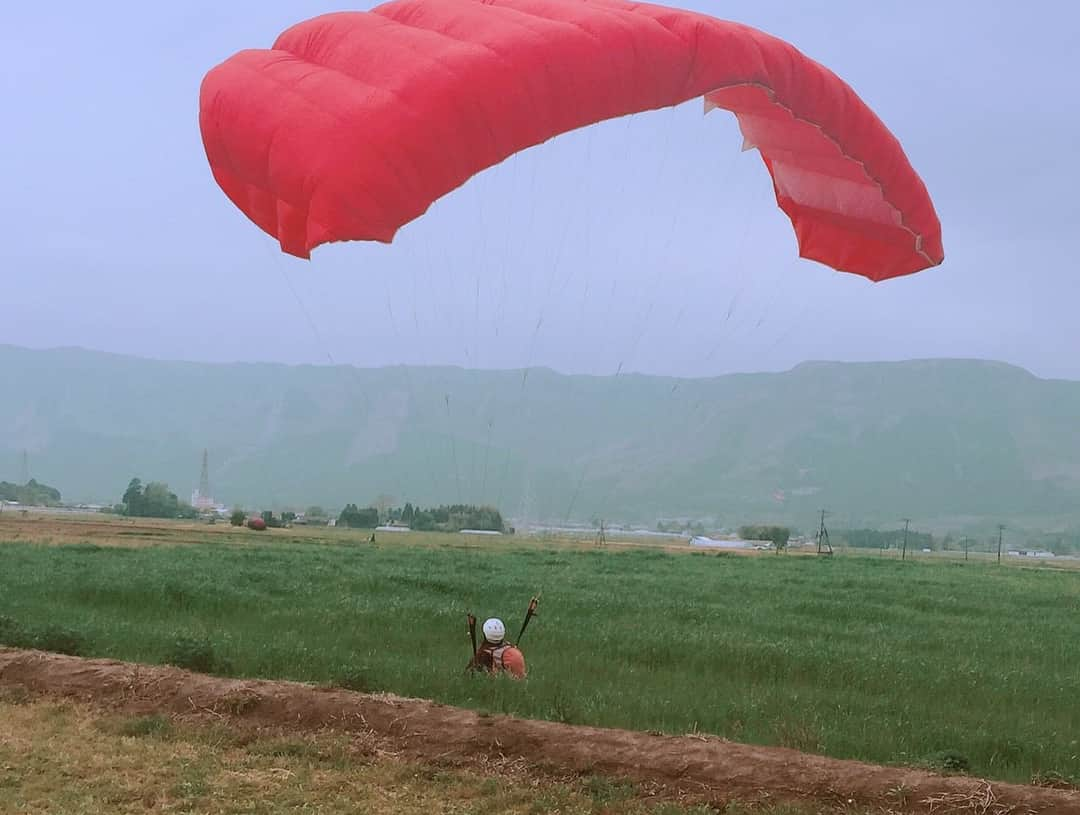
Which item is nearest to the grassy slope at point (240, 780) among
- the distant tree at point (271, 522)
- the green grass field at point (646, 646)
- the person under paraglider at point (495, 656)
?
the green grass field at point (646, 646)

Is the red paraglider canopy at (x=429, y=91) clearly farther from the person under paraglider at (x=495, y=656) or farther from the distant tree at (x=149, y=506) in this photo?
the distant tree at (x=149, y=506)

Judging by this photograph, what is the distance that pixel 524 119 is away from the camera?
31.3 ft

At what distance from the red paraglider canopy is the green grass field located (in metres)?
4.95

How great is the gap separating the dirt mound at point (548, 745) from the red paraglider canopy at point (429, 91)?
Answer: 4.19m

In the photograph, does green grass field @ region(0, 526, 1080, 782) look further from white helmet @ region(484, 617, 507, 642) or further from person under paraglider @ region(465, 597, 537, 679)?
white helmet @ region(484, 617, 507, 642)

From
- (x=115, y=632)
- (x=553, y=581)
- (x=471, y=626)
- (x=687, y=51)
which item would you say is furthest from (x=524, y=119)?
(x=553, y=581)

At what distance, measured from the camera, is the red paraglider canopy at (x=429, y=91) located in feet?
29.9

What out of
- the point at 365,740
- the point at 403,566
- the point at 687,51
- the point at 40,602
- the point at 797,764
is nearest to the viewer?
the point at 797,764

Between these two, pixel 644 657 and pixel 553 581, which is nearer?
pixel 644 657

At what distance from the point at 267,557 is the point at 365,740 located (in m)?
26.5

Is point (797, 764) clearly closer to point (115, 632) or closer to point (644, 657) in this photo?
point (644, 657)

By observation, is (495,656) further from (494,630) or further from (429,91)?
(429,91)

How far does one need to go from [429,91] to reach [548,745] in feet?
18.4

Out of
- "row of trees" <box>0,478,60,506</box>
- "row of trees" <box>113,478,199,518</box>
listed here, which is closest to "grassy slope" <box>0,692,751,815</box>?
"row of trees" <box>113,478,199,518</box>
